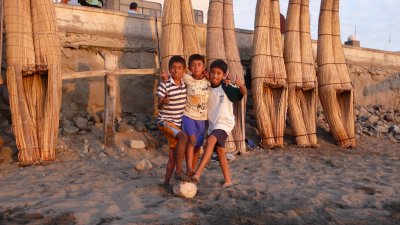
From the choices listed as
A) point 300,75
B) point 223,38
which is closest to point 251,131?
point 300,75

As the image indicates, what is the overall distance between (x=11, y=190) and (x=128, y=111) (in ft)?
12.5

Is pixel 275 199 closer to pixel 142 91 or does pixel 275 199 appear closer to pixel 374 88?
pixel 142 91

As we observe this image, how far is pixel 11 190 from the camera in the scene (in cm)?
417

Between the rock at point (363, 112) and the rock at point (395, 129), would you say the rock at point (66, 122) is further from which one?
the rock at point (395, 129)


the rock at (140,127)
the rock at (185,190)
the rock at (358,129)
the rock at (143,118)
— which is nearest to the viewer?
the rock at (185,190)

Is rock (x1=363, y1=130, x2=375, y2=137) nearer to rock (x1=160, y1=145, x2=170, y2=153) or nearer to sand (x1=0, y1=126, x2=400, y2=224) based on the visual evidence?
sand (x1=0, y1=126, x2=400, y2=224)

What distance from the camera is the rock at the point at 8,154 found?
19.7 feet

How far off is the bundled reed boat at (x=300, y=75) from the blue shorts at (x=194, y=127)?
390 cm

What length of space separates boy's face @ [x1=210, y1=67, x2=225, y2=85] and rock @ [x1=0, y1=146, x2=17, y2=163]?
347 cm

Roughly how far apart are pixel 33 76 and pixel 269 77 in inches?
157

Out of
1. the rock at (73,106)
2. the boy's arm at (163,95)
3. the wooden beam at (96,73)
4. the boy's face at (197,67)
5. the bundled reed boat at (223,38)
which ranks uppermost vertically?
the bundled reed boat at (223,38)

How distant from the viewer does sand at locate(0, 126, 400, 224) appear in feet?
10.8

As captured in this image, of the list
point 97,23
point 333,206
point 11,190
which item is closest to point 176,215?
point 333,206

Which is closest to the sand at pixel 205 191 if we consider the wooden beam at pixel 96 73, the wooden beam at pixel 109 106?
the wooden beam at pixel 109 106
